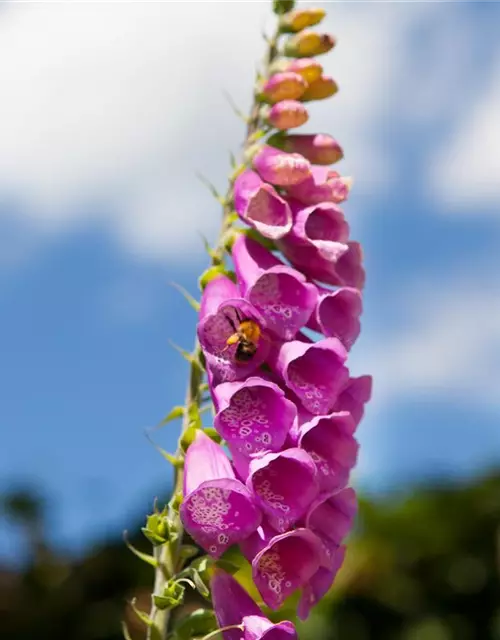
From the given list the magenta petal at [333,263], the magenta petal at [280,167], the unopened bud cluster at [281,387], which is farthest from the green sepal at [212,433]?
the magenta petal at [280,167]

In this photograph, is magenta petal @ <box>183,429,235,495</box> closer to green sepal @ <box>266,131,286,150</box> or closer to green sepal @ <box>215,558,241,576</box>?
green sepal @ <box>215,558,241,576</box>

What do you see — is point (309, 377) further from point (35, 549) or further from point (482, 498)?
point (35, 549)

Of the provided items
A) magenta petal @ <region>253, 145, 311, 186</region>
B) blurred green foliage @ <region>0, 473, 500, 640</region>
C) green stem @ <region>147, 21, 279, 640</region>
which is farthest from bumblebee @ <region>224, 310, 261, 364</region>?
blurred green foliage @ <region>0, 473, 500, 640</region>

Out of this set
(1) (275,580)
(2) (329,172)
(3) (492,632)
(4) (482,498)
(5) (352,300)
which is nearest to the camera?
(1) (275,580)

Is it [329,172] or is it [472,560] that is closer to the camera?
[329,172]

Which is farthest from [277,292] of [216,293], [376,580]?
[376,580]

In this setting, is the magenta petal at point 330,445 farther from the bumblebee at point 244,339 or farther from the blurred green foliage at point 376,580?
the blurred green foliage at point 376,580

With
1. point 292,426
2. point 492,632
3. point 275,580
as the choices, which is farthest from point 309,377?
point 492,632
